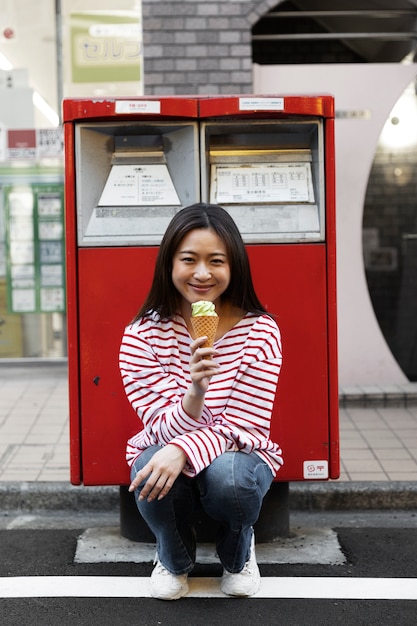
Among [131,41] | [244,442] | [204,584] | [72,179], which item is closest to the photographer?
[244,442]

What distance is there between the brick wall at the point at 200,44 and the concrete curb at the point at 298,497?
3297mm

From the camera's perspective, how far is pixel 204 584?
3.34m

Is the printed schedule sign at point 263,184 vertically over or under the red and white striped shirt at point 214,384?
over

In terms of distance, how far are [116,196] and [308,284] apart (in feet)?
2.90

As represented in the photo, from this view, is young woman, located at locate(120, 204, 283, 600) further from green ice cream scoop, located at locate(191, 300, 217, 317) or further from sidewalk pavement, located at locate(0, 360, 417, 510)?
sidewalk pavement, located at locate(0, 360, 417, 510)

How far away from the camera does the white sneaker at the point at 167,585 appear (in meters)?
3.20

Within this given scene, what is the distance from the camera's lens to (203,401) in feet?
9.57

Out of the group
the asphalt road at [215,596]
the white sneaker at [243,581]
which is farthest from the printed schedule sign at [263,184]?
the asphalt road at [215,596]

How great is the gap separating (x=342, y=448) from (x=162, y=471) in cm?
243

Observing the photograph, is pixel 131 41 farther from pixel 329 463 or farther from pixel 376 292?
pixel 329 463

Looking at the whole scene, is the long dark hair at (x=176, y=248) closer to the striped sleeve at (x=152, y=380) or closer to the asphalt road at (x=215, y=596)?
the striped sleeve at (x=152, y=380)

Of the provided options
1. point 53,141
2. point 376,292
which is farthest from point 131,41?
point 376,292

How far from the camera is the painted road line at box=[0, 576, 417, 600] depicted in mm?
3254

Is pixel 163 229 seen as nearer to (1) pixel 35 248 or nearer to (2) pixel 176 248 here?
(2) pixel 176 248
